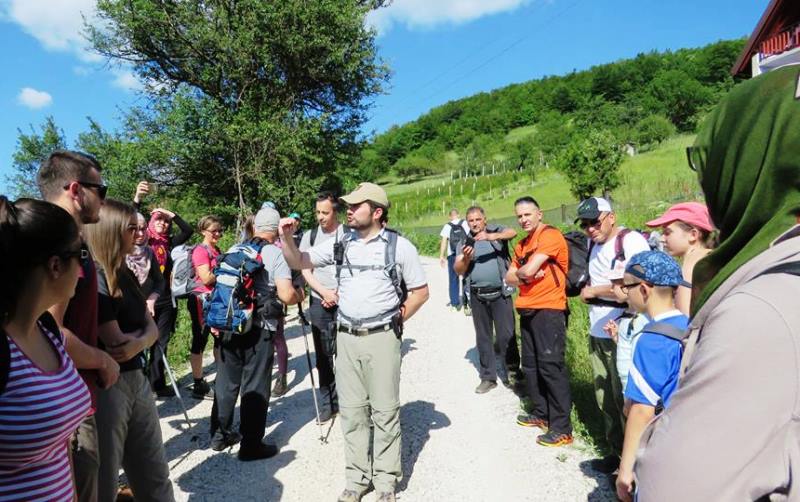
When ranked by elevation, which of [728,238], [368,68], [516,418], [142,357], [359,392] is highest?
[368,68]

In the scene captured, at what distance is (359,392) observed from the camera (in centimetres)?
354

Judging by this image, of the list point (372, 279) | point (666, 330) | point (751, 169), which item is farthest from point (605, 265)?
point (751, 169)

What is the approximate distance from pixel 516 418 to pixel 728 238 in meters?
4.25

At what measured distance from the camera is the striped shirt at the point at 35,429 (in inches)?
59.7

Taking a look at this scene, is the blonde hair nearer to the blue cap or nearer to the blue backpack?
the blue backpack

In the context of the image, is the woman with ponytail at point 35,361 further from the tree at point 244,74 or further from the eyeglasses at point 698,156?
the tree at point 244,74

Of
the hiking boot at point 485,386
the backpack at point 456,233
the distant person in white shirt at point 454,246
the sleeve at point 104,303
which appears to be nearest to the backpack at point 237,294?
the sleeve at point 104,303

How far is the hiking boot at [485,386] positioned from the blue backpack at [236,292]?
2.75 meters

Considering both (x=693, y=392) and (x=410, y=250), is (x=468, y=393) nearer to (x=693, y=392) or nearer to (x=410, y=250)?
(x=410, y=250)

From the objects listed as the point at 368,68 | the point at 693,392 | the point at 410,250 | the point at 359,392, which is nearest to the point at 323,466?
the point at 359,392

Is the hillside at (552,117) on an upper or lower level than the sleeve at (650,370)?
upper

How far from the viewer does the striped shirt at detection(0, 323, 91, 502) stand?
1516 millimetres

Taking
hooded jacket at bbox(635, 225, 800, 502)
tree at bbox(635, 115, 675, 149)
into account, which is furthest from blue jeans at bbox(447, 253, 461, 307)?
tree at bbox(635, 115, 675, 149)

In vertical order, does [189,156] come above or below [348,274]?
above
